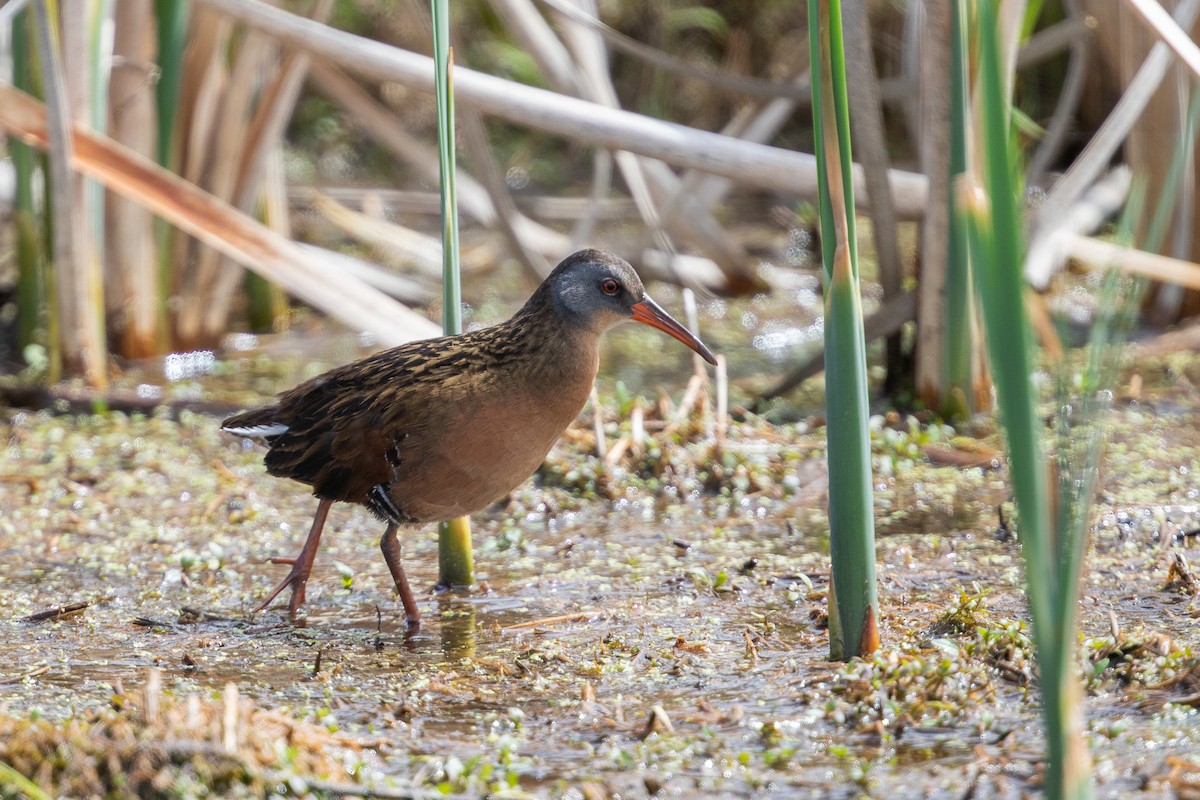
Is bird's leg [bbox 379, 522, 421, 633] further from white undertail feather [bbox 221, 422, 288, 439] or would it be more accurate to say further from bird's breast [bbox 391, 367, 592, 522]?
white undertail feather [bbox 221, 422, 288, 439]

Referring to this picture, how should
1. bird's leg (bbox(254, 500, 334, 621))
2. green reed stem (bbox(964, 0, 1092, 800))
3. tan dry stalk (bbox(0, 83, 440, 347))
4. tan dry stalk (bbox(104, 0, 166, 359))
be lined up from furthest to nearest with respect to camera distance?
tan dry stalk (bbox(104, 0, 166, 359)) → tan dry stalk (bbox(0, 83, 440, 347)) → bird's leg (bbox(254, 500, 334, 621)) → green reed stem (bbox(964, 0, 1092, 800))

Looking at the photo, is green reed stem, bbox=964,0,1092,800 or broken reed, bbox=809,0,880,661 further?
broken reed, bbox=809,0,880,661

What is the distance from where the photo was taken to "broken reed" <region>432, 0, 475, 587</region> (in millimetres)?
3316

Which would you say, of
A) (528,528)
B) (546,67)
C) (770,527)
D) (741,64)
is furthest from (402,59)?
(741,64)

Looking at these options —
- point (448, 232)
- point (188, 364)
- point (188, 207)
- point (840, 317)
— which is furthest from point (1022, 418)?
point (188, 364)

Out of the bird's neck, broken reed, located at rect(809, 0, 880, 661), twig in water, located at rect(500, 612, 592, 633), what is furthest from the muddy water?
the bird's neck

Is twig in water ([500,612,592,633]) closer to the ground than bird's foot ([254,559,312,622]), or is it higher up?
closer to the ground

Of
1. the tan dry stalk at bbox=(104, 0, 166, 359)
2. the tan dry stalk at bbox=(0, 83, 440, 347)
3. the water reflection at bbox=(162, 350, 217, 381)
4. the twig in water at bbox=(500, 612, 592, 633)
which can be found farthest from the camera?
the water reflection at bbox=(162, 350, 217, 381)

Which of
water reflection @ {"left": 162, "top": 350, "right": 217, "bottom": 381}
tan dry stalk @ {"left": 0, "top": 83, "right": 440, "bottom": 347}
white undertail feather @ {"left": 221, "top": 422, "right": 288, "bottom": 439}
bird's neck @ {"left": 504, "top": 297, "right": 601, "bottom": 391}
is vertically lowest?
white undertail feather @ {"left": 221, "top": 422, "right": 288, "bottom": 439}

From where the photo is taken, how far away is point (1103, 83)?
8.11 metres

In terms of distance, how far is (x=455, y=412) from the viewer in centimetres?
365

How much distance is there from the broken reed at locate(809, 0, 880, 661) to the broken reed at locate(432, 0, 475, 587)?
993 mm

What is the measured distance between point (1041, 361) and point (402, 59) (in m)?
2.94

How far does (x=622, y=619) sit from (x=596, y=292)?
88 centimetres
